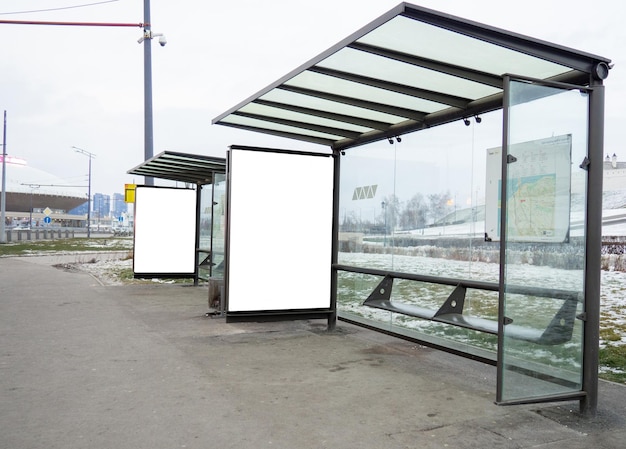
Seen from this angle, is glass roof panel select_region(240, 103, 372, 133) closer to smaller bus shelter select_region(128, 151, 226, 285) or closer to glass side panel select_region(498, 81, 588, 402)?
glass side panel select_region(498, 81, 588, 402)

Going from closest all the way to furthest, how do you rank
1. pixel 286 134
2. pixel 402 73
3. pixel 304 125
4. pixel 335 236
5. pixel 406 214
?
1. pixel 402 73
2. pixel 406 214
3. pixel 304 125
4. pixel 286 134
5. pixel 335 236

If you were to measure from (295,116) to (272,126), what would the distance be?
2.10 ft

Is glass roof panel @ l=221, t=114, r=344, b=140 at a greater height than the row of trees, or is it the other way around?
glass roof panel @ l=221, t=114, r=344, b=140

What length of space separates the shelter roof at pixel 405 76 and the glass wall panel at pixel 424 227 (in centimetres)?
30

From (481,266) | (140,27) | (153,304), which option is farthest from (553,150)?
(140,27)

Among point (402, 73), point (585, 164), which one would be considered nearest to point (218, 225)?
point (402, 73)

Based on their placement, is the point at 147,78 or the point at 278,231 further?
the point at 147,78

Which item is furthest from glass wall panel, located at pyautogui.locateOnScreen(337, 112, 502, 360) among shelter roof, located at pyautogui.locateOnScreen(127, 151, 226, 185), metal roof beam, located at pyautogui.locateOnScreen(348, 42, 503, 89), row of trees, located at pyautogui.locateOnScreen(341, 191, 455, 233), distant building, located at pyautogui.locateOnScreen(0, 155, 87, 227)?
distant building, located at pyautogui.locateOnScreen(0, 155, 87, 227)

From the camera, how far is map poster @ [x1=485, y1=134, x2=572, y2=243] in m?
4.43

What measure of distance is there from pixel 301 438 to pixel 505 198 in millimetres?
2178

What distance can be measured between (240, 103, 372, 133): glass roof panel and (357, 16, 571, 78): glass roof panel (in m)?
2.44

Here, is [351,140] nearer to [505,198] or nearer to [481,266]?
[481,266]

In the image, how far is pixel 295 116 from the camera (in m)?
7.20

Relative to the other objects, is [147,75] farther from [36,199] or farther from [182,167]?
[36,199]
